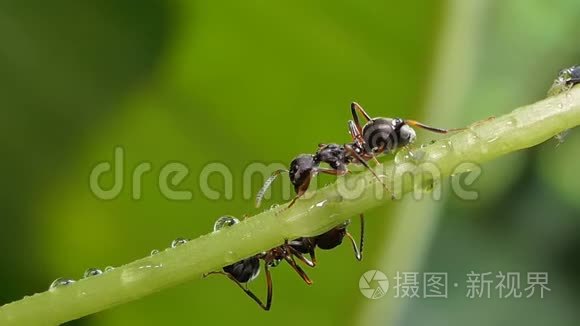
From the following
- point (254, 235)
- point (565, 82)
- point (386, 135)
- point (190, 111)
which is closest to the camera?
point (254, 235)

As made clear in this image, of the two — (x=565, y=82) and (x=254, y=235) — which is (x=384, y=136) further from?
(x=254, y=235)

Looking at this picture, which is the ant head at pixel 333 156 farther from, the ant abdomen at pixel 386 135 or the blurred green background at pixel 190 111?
the blurred green background at pixel 190 111

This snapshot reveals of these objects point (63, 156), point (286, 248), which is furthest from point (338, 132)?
point (63, 156)

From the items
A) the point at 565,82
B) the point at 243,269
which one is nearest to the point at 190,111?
the point at 243,269

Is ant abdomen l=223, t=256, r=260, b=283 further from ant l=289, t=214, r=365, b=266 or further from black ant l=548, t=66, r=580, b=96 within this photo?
black ant l=548, t=66, r=580, b=96

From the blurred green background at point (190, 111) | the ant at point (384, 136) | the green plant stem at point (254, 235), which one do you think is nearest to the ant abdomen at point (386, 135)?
the ant at point (384, 136)
